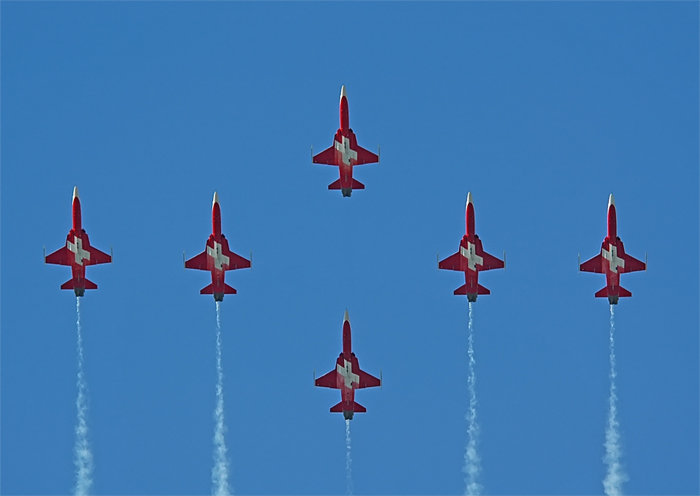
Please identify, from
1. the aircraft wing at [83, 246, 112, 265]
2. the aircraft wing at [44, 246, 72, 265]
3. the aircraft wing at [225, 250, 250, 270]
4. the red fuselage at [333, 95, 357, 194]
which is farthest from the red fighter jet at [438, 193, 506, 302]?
the aircraft wing at [44, 246, 72, 265]

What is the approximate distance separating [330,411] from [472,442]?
14.0 metres

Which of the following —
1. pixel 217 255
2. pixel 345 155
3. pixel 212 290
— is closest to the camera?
pixel 217 255

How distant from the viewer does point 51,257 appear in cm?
15125

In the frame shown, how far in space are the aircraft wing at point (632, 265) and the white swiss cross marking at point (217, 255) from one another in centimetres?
2709

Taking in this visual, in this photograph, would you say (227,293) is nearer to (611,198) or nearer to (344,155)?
(344,155)

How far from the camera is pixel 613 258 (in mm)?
151375

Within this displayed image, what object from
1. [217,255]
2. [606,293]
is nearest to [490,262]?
[606,293]

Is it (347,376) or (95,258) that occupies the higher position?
(95,258)

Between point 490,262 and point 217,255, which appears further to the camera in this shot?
point 490,262

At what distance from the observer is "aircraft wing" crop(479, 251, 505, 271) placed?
152 meters

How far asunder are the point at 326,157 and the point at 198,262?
38.6 feet

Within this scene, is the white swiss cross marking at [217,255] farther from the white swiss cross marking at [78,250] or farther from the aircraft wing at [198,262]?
the white swiss cross marking at [78,250]

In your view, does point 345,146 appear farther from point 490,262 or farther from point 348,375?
point 348,375

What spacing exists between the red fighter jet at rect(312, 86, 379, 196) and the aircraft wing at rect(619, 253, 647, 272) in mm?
18532
